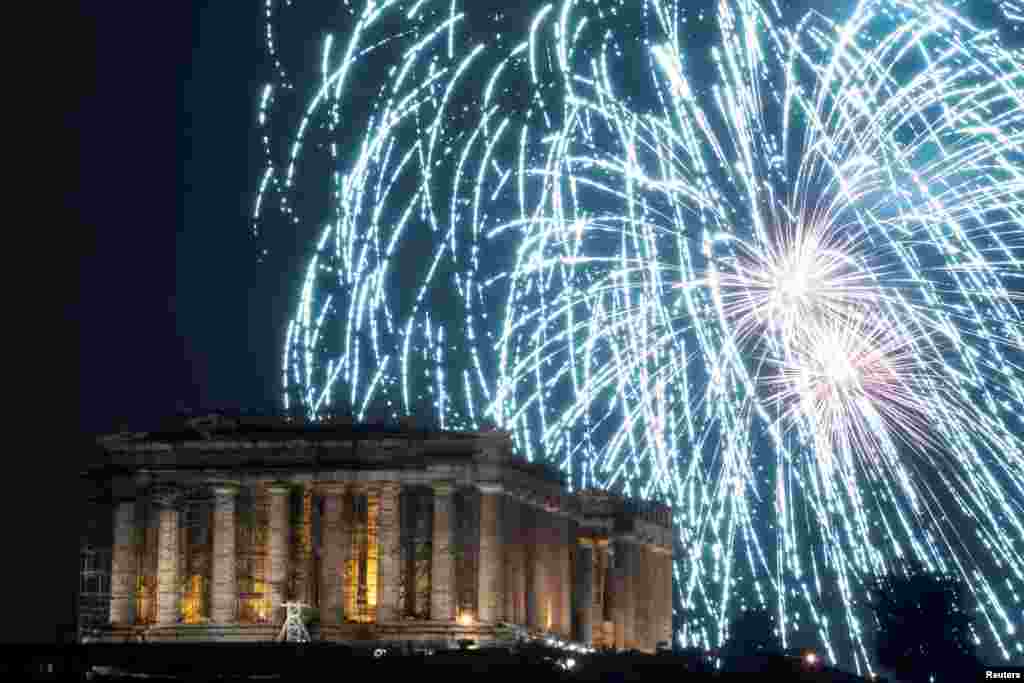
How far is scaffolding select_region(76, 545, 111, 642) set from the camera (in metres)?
117

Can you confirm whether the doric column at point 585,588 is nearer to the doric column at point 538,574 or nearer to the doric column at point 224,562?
the doric column at point 538,574

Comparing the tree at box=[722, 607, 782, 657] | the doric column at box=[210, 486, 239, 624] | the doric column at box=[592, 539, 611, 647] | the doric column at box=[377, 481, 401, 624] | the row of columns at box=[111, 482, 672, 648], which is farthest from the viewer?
the doric column at box=[592, 539, 611, 647]

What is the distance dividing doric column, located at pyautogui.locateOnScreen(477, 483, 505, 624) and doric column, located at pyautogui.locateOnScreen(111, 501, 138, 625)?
18147 millimetres

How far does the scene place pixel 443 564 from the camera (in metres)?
111

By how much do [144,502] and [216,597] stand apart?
20.9 feet

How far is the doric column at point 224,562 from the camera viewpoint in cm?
11294

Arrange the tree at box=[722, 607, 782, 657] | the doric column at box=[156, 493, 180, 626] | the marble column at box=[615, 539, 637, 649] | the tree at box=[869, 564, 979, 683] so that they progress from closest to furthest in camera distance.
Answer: the doric column at box=[156, 493, 180, 626] < the tree at box=[869, 564, 979, 683] < the tree at box=[722, 607, 782, 657] < the marble column at box=[615, 539, 637, 649]

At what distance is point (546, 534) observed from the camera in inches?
4793

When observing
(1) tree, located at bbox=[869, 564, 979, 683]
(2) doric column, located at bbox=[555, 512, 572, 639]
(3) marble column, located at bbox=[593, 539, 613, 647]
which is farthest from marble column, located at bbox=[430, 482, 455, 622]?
(1) tree, located at bbox=[869, 564, 979, 683]

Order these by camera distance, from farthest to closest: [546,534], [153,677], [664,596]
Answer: [664,596] < [546,534] < [153,677]

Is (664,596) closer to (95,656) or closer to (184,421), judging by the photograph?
(184,421)

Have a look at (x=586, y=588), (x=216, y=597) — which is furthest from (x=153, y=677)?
(x=586, y=588)

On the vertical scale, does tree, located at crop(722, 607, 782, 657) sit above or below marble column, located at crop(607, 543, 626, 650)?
below

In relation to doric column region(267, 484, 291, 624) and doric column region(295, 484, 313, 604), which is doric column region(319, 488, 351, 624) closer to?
doric column region(295, 484, 313, 604)
